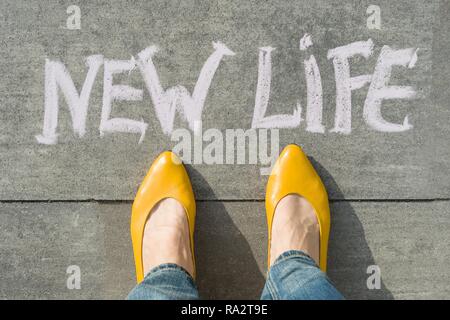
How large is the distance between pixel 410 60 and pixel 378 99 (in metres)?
0.24

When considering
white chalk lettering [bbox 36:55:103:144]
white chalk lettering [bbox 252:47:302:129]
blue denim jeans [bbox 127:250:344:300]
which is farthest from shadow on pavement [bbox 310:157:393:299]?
white chalk lettering [bbox 36:55:103:144]

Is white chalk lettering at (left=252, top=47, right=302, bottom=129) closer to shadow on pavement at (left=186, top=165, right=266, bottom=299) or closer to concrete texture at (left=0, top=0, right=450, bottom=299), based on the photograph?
concrete texture at (left=0, top=0, right=450, bottom=299)

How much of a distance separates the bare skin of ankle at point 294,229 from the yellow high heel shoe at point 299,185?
0.02 m

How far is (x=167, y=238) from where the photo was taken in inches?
75.0

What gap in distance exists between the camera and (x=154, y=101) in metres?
1.94

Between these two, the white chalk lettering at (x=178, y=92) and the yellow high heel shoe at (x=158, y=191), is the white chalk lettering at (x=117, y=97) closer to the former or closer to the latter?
the white chalk lettering at (x=178, y=92)

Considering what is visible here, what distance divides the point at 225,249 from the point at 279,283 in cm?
38

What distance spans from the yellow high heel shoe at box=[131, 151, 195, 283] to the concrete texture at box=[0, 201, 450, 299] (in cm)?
7

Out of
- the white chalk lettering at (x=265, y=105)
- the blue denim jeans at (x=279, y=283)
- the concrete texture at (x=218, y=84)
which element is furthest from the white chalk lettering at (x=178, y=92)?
the blue denim jeans at (x=279, y=283)

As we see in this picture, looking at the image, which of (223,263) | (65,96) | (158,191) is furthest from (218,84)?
(223,263)

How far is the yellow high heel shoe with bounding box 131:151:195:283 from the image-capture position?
6.36 ft

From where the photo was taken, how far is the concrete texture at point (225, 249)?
1984 millimetres
